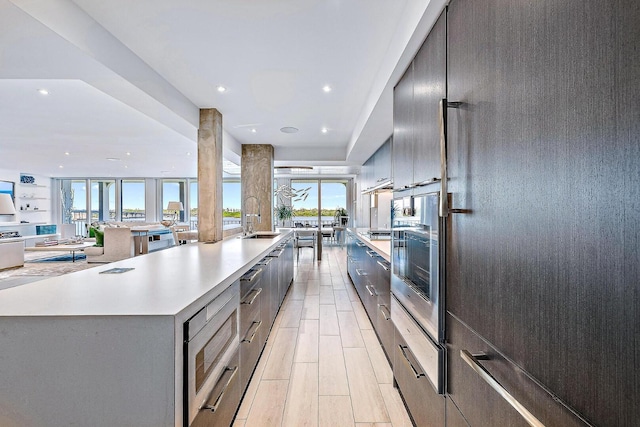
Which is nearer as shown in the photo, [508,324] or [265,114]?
[508,324]

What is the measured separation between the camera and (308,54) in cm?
258

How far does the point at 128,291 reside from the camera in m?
1.47

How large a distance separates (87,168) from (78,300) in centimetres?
1120

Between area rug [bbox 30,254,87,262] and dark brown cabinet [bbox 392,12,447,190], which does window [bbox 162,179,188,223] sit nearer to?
area rug [bbox 30,254,87,262]

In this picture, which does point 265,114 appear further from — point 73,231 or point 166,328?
point 73,231

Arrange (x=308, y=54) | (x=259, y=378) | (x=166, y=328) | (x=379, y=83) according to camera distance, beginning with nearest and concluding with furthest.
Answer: (x=166, y=328) → (x=259, y=378) → (x=308, y=54) → (x=379, y=83)

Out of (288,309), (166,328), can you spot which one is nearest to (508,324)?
(166,328)

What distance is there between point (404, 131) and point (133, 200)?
14.0m

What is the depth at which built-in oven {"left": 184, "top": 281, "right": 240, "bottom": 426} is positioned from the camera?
4.01ft

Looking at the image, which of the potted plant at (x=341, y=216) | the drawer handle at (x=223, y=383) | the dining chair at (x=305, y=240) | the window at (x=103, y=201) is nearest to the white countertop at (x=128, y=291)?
the drawer handle at (x=223, y=383)

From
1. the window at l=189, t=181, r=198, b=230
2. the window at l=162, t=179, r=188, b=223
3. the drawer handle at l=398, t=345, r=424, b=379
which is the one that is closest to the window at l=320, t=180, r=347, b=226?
the window at l=189, t=181, r=198, b=230

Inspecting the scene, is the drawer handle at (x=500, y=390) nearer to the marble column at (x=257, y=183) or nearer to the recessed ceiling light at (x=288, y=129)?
the recessed ceiling light at (x=288, y=129)

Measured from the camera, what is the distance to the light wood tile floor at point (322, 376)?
6.43 ft

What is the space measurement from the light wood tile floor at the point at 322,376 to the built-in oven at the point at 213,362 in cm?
33
